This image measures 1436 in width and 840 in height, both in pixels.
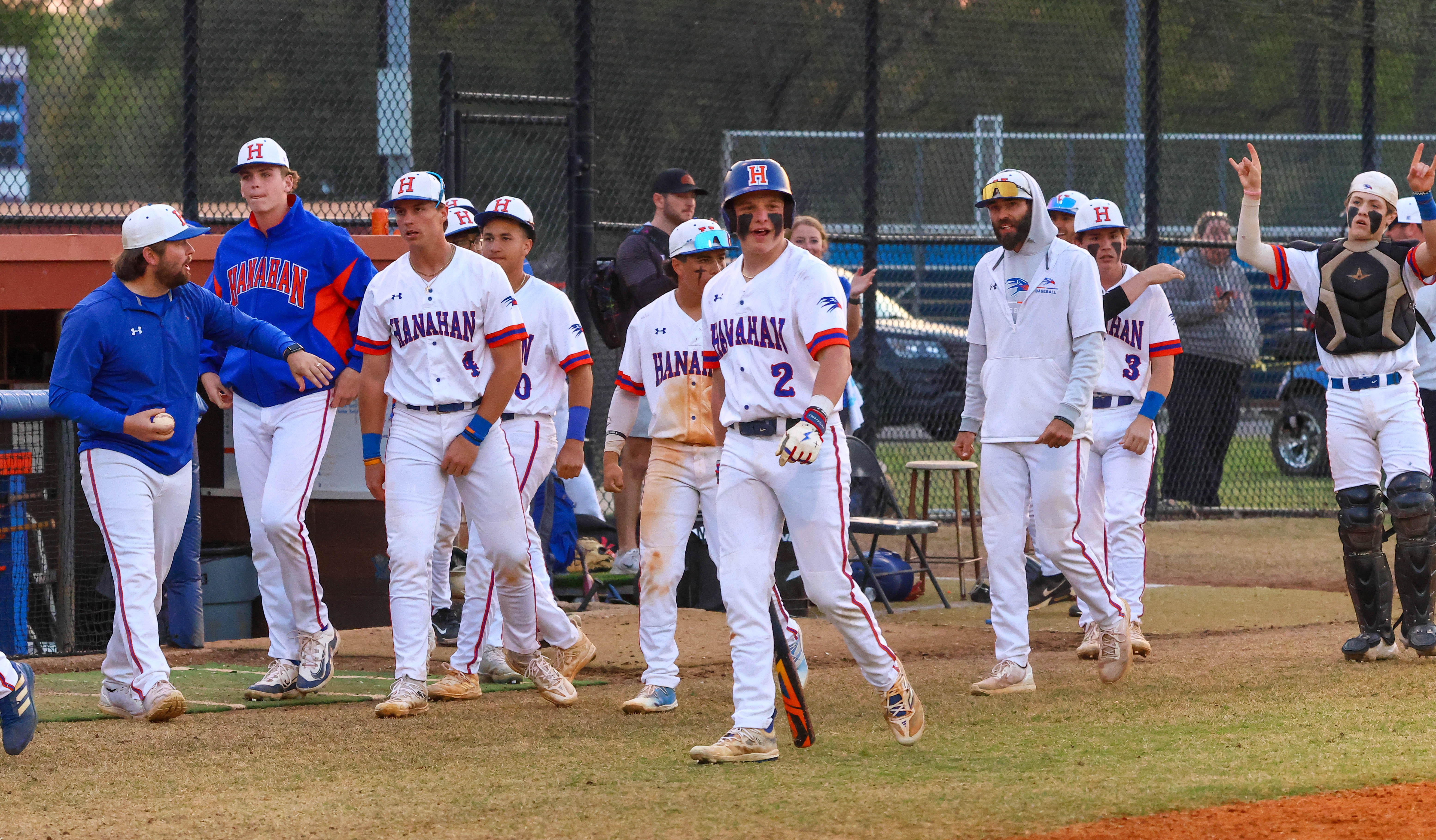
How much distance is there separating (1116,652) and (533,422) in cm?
265

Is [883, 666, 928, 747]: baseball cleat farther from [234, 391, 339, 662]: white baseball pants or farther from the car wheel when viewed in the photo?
the car wheel

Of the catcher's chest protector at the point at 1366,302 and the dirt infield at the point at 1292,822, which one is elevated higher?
the catcher's chest protector at the point at 1366,302

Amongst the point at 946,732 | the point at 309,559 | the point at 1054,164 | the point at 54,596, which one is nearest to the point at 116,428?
the point at 309,559

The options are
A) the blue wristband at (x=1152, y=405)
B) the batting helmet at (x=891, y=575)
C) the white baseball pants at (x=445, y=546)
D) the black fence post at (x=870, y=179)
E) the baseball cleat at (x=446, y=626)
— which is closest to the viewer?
the white baseball pants at (x=445, y=546)

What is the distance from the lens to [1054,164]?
48.6 ft

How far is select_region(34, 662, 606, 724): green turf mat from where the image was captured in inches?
264

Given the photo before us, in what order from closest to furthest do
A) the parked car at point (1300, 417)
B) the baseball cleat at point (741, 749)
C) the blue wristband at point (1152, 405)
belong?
the baseball cleat at point (741, 749), the blue wristband at point (1152, 405), the parked car at point (1300, 417)

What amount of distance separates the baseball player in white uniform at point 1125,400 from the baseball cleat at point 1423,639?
3.81ft

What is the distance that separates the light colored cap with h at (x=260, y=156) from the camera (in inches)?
278

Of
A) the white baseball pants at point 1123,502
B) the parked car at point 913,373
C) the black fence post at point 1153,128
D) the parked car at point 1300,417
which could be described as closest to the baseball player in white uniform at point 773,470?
the white baseball pants at point 1123,502

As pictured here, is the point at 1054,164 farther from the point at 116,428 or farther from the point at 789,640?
the point at 116,428

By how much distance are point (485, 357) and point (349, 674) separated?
1814 mm

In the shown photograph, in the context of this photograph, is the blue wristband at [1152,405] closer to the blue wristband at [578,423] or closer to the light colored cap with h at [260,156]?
the blue wristband at [578,423]

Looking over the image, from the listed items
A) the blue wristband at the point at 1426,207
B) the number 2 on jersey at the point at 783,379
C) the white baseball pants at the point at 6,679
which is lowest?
the white baseball pants at the point at 6,679
